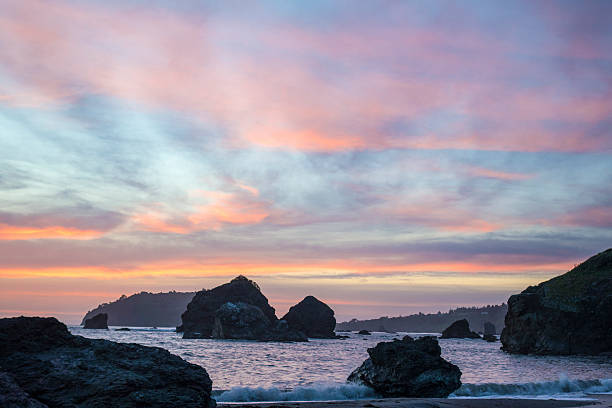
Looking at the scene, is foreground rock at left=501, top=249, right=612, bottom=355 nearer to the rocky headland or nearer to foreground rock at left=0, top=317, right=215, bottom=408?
the rocky headland

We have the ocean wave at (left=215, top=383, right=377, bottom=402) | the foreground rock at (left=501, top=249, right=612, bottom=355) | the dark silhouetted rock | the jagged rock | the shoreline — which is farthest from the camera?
the jagged rock

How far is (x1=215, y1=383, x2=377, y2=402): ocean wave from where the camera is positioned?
2120 centimetres

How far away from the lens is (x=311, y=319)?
19475cm

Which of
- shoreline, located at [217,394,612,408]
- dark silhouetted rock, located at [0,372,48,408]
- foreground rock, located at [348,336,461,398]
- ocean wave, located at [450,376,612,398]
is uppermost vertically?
dark silhouetted rock, located at [0,372,48,408]

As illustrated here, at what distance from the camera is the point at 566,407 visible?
20.7 m

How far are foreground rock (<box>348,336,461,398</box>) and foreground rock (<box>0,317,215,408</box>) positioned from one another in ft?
41.9

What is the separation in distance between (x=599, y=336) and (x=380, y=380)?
9585cm

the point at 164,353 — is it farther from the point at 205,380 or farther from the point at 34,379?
the point at 34,379

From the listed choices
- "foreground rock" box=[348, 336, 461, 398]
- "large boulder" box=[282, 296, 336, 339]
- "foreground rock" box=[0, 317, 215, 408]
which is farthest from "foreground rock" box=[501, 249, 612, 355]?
"foreground rock" box=[0, 317, 215, 408]

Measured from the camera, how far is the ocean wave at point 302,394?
2120cm

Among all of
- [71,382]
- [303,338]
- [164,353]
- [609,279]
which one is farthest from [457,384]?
[303,338]

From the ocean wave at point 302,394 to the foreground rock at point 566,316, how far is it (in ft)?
302

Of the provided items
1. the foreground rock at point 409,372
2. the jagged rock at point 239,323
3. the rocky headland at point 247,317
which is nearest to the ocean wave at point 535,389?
the foreground rock at point 409,372

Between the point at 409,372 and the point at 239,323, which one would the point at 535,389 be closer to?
the point at 409,372
